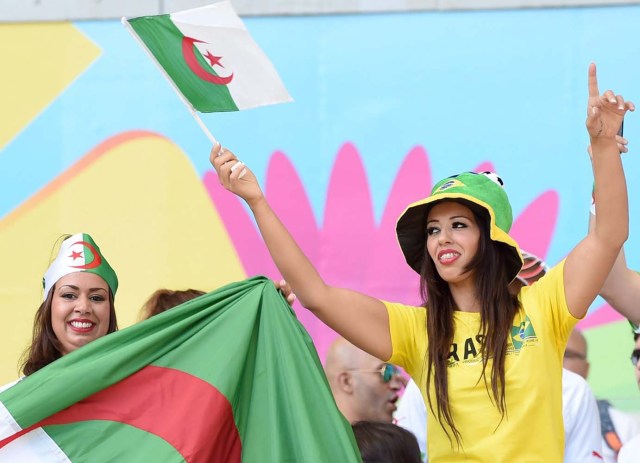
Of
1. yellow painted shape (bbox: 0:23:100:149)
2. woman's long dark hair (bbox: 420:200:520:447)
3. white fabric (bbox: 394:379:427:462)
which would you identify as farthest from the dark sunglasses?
yellow painted shape (bbox: 0:23:100:149)

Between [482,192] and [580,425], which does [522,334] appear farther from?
[580,425]

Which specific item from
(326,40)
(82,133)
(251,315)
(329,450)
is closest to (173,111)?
(82,133)

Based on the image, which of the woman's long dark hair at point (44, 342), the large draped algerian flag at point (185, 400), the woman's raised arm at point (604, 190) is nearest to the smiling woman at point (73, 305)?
the woman's long dark hair at point (44, 342)

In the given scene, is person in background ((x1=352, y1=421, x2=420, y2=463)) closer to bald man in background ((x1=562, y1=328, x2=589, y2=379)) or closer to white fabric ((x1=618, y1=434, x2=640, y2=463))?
white fabric ((x1=618, y1=434, x2=640, y2=463))

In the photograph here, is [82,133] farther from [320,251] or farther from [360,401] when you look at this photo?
[360,401]

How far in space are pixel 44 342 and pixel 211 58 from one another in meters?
1.27

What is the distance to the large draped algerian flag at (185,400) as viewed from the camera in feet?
10.6

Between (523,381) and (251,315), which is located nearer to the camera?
(523,381)

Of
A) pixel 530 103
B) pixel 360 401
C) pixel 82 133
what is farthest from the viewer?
pixel 82 133

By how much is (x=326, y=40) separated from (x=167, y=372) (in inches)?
118

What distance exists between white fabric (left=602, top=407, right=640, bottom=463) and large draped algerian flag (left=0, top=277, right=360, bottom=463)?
7.52 ft

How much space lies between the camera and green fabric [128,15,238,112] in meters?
3.40

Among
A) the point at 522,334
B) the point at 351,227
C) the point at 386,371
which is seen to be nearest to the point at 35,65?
the point at 351,227

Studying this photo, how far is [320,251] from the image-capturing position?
5801mm
